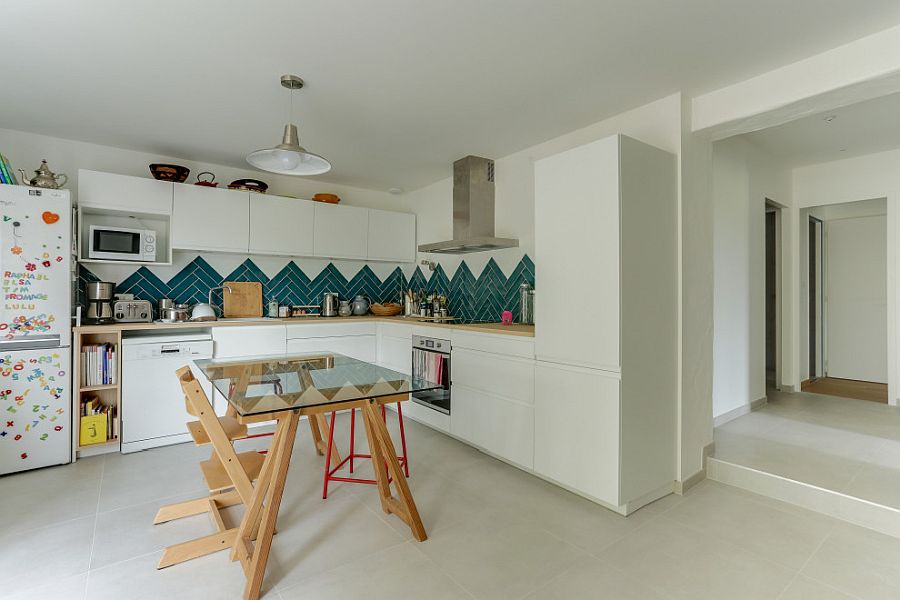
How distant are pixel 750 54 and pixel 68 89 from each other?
406 centimetres

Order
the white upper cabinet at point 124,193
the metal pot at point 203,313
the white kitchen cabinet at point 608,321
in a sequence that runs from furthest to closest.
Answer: the metal pot at point 203,313 → the white upper cabinet at point 124,193 → the white kitchen cabinet at point 608,321

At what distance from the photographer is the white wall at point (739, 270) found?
3865 mm

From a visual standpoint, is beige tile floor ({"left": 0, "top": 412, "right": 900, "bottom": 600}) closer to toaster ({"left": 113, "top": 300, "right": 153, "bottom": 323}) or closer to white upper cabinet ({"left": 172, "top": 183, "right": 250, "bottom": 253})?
toaster ({"left": 113, "top": 300, "right": 153, "bottom": 323})

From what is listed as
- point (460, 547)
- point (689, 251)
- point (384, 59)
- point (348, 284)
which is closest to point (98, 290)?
point (348, 284)

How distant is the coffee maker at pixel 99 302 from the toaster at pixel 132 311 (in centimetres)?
6

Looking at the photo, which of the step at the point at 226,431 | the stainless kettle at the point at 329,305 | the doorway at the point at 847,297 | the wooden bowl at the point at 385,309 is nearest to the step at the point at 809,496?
the step at the point at 226,431

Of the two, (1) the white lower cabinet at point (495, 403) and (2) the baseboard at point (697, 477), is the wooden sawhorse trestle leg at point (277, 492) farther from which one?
(2) the baseboard at point (697, 477)

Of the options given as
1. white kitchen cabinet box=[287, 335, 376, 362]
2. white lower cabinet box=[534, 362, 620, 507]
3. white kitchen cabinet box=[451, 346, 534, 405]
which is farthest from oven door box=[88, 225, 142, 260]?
white lower cabinet box=[534, 362, 620, 507]

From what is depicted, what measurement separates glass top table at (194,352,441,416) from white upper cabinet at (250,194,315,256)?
1822 millimetres

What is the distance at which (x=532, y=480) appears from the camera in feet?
9.90

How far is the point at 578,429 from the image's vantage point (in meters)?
2.70

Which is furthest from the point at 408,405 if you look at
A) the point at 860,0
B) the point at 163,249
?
the point at 860,0

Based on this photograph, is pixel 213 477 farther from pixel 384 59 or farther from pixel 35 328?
pixel 384 59

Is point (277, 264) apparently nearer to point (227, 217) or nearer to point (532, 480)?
point (227, 217)
